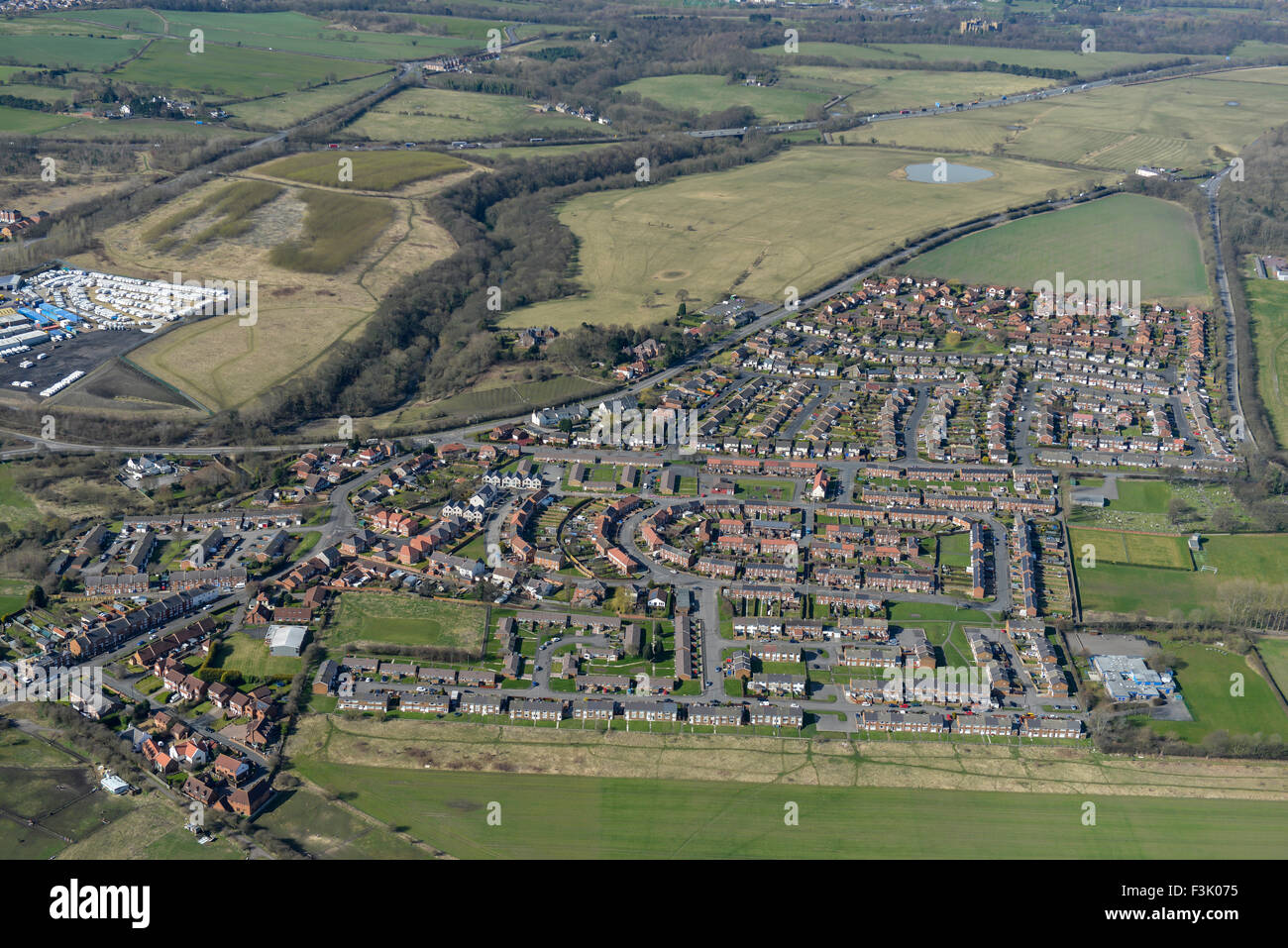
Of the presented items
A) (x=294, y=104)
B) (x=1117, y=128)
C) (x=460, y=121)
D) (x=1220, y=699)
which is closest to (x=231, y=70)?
(x=294, y=104)

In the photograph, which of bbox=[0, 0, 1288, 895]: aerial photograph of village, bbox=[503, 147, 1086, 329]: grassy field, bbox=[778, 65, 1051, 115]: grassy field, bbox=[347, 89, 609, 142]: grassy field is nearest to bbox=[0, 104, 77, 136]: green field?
bbox=[0, 0, 1288, 895]: aerial photograph of village

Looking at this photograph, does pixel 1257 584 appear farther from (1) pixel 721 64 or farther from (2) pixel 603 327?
(1) pixel 721 64

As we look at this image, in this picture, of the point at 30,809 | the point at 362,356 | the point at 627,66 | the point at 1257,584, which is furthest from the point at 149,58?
the point at 1257,584

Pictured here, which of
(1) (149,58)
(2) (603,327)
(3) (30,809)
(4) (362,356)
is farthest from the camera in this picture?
(1) (149,58)

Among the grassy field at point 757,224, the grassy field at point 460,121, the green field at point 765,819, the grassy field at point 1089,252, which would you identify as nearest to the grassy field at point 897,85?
the grassy field at point 757,224

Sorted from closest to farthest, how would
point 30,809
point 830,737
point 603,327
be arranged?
point 30,809
point 830,737
point 603,327

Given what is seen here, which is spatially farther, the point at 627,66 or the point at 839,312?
the point at 627,66

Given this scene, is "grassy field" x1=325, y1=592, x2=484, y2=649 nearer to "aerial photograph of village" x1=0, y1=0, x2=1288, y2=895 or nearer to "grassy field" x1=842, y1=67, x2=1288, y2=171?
"aerial photograph of village" x1=0, y1=0, x2=1288, y2=895

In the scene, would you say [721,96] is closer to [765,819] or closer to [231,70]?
[231,70]

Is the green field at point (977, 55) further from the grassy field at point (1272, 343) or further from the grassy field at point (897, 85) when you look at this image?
the grassy field at point (1272, 343)
